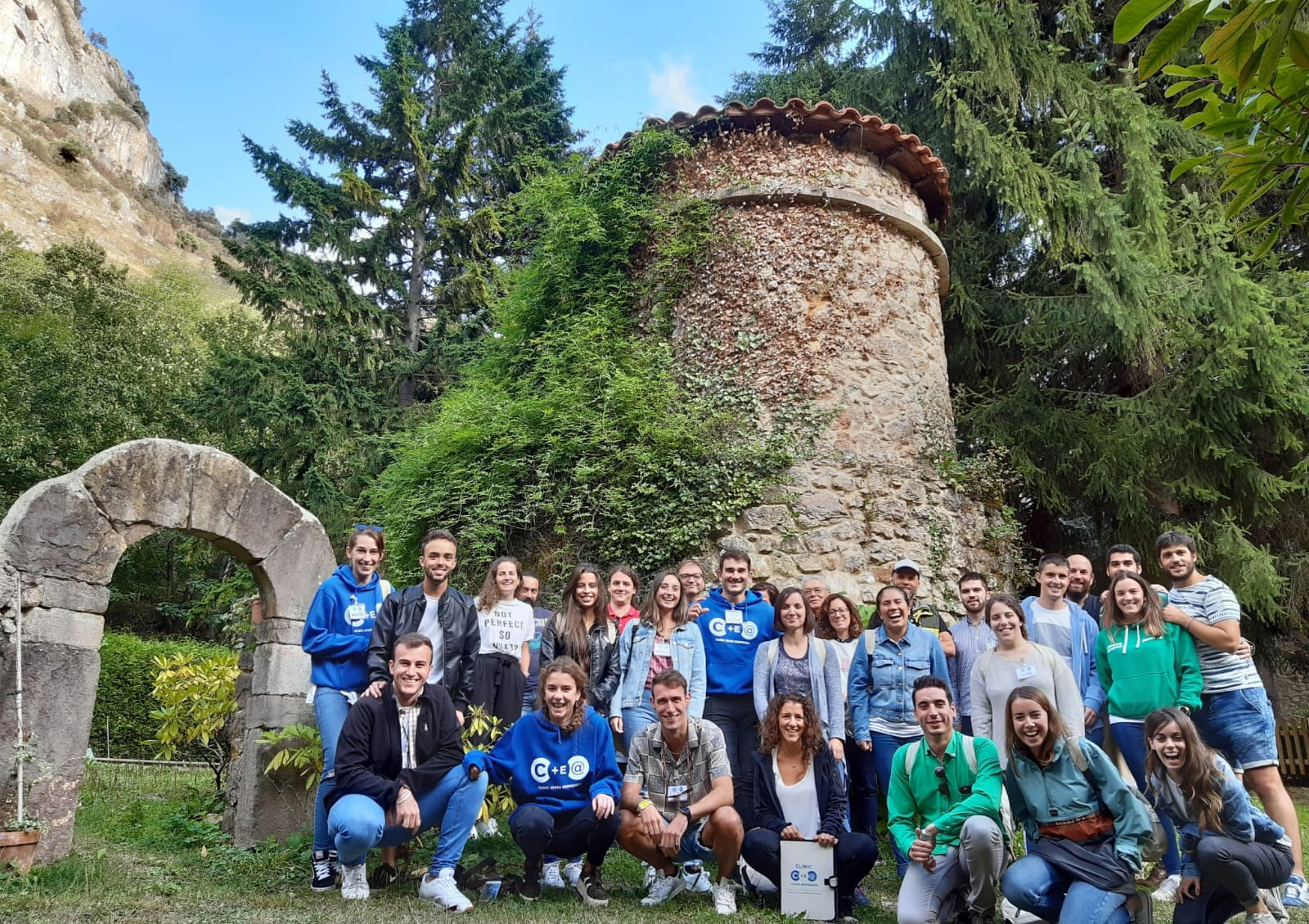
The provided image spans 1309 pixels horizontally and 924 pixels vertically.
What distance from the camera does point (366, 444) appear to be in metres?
14.1

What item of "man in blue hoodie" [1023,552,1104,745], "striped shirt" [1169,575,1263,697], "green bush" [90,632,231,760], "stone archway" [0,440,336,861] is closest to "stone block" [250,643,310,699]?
"stone archway" [0,440,336,861]

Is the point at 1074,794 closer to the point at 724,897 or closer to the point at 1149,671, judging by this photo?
the point at 1149,671

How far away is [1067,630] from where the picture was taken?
5.06 meters

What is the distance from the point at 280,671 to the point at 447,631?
1.57 metres

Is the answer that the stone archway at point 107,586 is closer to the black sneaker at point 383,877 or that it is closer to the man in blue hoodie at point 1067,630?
the black sneaker at point 383,877

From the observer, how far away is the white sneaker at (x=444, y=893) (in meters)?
3.86

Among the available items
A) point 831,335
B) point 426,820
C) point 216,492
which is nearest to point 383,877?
point 426,820

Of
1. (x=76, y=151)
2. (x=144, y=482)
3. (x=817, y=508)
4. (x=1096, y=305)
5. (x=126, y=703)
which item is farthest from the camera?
(x=76, y=151)

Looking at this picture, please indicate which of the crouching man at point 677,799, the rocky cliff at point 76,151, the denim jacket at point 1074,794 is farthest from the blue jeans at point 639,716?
the rocky cliff at point 76,151

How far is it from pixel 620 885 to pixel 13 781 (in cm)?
304

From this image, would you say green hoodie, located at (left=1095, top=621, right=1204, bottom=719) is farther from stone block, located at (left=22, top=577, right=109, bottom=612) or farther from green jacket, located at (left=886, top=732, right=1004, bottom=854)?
A: stone block, located at (left=22, top=577, right=109, bottom=612)

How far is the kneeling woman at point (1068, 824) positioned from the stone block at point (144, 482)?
457cm

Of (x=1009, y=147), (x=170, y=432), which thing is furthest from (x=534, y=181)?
(x=170, y=432)

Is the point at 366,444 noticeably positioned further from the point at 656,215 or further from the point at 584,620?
the point at 584,620
